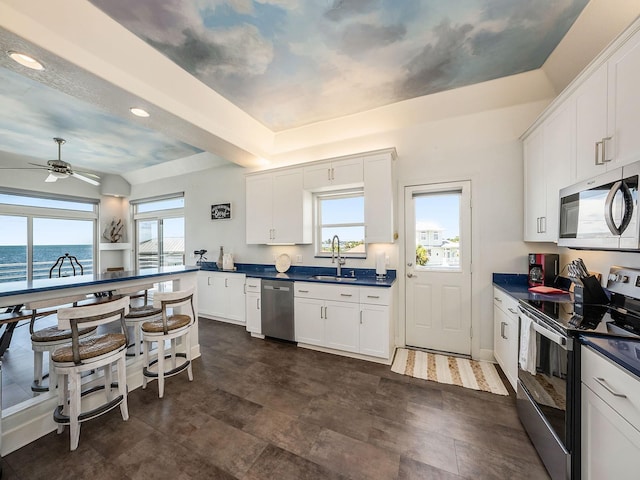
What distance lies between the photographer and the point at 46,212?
5.16 metres

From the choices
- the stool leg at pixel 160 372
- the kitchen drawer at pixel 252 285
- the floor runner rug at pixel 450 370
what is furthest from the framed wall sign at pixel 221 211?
the floor runner rug at pixel 450 370

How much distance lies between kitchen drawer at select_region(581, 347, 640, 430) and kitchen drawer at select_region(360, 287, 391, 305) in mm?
1651

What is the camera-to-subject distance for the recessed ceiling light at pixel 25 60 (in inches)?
68.0

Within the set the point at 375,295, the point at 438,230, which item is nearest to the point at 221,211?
the point at 375,295

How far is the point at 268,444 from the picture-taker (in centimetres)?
172

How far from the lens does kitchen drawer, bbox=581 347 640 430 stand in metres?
0.95

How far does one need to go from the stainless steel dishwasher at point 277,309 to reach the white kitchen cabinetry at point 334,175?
4.97 ft

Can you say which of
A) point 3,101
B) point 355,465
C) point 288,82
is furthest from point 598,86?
point 3,101

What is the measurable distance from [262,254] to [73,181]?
508cm

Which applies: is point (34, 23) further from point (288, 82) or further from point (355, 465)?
point (355, 465)

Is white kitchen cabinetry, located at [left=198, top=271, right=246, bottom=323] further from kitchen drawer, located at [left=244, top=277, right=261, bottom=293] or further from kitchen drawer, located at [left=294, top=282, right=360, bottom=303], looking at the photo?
kitchen drawer, located at [left=294, top=282, right=360, bottom=303]

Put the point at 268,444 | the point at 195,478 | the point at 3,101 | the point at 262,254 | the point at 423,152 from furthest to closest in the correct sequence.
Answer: the point at 262,254, the point at 423,152, the point at 3,101, the point at 268,444, the point at 195,478

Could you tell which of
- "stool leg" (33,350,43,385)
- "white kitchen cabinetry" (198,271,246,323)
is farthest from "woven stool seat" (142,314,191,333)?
"white kitchen cabinetry" (198,271,246,323)

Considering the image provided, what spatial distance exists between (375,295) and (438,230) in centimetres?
124
